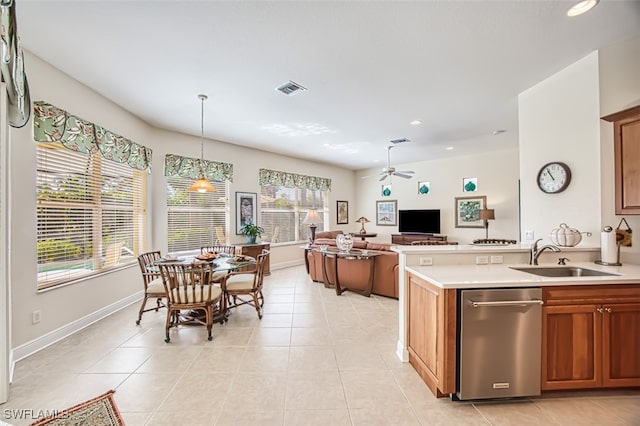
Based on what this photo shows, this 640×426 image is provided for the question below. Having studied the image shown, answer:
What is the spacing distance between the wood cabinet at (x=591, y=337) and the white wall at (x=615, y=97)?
0.87 meters

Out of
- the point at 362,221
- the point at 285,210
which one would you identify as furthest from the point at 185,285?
the point at 362,221

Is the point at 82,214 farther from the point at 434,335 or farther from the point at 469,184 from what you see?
the point at 469,184

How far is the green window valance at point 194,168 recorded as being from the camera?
16.5ft

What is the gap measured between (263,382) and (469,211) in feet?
22.0

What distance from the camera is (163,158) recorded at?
16.5 ft

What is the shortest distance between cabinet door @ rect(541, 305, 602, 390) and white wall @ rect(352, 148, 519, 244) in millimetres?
5107

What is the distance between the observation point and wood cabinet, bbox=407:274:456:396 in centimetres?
195

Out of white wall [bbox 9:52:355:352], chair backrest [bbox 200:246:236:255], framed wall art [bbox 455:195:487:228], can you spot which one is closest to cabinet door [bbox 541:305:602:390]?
chair backrest [bbox 200:246:236:255]

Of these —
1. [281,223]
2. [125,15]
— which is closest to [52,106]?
[125,15]

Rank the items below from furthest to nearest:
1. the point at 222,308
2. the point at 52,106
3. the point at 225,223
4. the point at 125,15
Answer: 1. the point at 225,223
2. the point at 222,308
3. the point at 52,106
4. the point at 125,15

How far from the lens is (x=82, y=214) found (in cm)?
343

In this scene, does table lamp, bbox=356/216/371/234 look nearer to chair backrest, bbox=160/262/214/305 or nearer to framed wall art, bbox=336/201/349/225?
framed wall art, bbox=336/201/349/225

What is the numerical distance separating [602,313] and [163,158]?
20.1 ft

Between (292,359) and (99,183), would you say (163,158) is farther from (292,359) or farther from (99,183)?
(292,359)
